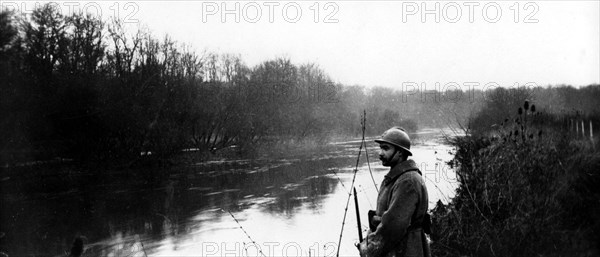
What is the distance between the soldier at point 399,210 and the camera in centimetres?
Result: 389

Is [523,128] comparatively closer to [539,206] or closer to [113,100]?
[539,206]

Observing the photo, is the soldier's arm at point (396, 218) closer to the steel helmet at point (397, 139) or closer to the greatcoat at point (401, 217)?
the greatcoat at point (401, 217)

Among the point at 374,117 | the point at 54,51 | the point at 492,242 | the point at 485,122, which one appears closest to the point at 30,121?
the point at 54,51

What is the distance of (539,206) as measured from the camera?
268 inches

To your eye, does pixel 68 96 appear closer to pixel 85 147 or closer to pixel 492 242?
pixel 85 147

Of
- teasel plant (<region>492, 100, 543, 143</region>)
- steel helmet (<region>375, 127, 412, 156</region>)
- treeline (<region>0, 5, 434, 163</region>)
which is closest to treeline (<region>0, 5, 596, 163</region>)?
→ treeline (<region>0, 5, 434, 163</region>)

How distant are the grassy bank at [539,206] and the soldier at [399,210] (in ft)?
10.6

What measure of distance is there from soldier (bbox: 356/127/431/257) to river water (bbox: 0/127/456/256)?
7.56 feet

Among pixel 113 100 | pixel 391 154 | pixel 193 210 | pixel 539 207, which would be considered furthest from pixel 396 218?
pixel 113 100

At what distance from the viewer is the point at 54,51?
32.1 m

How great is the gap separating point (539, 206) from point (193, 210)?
488 inches

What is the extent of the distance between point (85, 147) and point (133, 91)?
16.6 ft

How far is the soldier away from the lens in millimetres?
3895

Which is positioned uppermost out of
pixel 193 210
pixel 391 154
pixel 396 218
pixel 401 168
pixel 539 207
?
pixel 391 154
